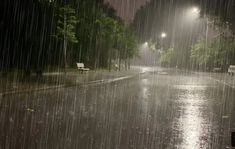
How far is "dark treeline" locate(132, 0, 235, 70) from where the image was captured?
59094 millimetres

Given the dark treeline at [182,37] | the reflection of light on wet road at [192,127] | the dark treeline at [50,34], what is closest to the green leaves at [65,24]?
the dark treeline at [50,34]

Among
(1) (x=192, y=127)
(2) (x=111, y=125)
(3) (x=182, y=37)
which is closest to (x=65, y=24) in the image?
(2) (x=111, y=125)

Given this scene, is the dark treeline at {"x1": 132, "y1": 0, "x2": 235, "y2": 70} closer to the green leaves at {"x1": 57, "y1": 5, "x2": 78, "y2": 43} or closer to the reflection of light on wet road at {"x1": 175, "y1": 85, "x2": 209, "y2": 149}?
the green leaves at {"x1": 57, "y1": 5, "x2": 78, "y2": 43}

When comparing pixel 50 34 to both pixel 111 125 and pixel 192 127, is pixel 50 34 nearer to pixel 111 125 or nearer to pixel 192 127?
pixel 111 125

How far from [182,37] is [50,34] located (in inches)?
2337

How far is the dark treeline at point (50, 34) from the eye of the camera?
23.8 metres

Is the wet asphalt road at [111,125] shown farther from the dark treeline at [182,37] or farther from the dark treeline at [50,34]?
the dark treeline at [182,37]

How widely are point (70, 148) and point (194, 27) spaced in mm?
79398

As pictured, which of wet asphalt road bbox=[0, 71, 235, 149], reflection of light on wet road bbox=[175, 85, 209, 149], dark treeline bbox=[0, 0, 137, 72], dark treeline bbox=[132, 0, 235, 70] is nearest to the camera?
wet asphalt road bbox=[0, 71, 235, 149]

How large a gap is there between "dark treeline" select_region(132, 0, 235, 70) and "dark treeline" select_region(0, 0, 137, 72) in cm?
1414

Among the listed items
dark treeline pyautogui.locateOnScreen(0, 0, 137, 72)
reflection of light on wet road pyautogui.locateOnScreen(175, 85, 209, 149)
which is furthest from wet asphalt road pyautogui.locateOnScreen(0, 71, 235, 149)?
dark treeline pyautogui.locateOnScreen(0, 0, 137, 72)

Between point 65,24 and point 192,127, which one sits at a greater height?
point 65,24

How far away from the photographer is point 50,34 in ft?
99.6

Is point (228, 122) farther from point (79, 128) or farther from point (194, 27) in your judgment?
point (194, 27)
